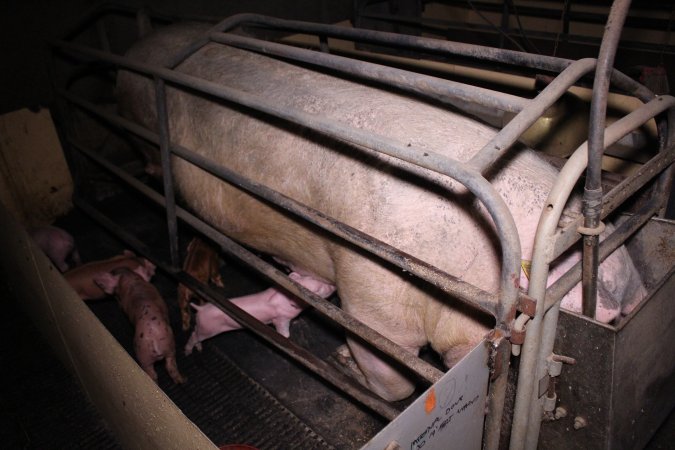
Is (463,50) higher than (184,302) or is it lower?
higher

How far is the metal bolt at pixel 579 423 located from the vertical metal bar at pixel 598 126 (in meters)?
0.56

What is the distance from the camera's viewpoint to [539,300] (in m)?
1.52

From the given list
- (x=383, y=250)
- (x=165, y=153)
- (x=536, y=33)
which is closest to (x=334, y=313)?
(x=383, y=250)

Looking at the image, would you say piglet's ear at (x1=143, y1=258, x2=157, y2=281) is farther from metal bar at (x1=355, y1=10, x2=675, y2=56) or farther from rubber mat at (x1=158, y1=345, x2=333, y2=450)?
metal bar at (x1=355, y1=10, x2=675, y2=56)

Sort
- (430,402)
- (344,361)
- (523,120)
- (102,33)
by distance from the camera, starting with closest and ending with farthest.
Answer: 1. (430,402)
2. (523,120)
3. (344,361)
4. (102,33)

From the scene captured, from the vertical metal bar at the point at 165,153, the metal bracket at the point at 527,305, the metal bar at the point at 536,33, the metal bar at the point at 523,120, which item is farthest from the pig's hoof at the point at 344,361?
the metal bar at the point at 536,33

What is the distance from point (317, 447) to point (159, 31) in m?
3.14

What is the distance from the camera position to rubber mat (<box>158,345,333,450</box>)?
2904mm

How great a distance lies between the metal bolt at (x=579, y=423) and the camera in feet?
6.08

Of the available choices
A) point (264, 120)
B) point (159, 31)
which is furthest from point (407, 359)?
point (159, 31)

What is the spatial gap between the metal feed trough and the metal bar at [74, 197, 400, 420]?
0.01 meters

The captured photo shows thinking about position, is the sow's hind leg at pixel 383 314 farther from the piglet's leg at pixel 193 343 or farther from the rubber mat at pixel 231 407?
the piglet's leg at pixel 193 343

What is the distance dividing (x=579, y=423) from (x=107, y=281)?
2987 mm

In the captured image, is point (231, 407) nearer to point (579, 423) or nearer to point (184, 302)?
point (184, 302)
